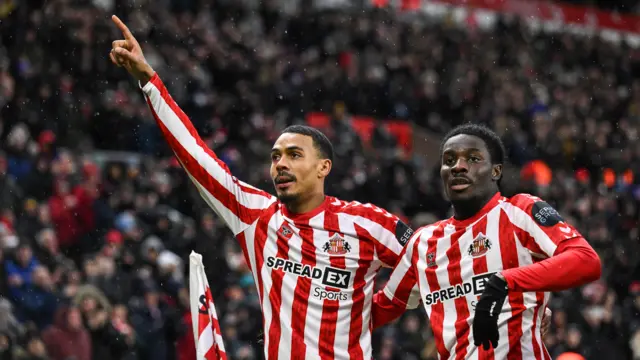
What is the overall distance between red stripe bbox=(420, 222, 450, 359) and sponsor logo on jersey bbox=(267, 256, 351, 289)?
1.58 ft

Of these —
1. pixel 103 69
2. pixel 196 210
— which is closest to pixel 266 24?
pixel 103 69

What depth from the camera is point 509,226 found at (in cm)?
554

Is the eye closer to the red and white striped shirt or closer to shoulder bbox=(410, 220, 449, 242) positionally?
shoulder bbox=(410, 220, 449, 242)

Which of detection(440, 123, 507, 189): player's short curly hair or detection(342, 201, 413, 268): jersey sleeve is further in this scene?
detection(342, 201, 413, 268): jersey sleeve

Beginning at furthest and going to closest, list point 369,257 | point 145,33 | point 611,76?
point 611,76, point 145,33, point 369,257

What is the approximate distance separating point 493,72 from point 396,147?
5.39 m

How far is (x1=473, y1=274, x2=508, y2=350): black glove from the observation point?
4996 millimetres

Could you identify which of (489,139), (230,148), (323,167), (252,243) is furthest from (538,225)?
(230,148)

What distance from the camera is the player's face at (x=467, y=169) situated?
5.63 m

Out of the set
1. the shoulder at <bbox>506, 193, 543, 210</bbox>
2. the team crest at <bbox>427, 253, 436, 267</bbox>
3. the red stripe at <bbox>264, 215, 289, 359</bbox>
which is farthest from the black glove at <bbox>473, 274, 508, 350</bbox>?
the red stripe at <bbox>264, 215, 289, 359</bbox>

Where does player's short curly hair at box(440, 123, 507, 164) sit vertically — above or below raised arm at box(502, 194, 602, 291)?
above

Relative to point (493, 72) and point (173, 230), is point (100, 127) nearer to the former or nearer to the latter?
point (173, 230)

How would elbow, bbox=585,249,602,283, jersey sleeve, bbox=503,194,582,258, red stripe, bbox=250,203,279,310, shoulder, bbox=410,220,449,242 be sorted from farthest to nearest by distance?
1. red stripe, bbox=250,203,279,310
2. shoulder, bbox=410,220,449,242
3. jersey sleeve, bbox=503,194,582,258
4. elbow, bbox=585,249,602,283

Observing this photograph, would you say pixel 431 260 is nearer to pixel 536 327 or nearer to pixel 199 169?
pixel 536 327
